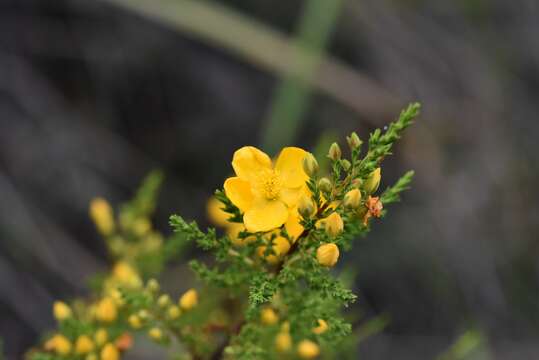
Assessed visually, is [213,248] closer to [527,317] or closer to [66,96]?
[66,96]

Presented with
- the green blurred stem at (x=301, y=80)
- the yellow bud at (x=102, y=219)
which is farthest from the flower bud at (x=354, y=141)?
the green blurred stem at (x=301, y=80)

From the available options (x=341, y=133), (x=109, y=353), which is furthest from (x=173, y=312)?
(x=341, y=133)

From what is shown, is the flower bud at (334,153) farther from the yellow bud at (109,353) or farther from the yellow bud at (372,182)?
the yellow bud at (109,353)

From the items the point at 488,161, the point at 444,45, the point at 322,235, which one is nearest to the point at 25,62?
the point at 444,45

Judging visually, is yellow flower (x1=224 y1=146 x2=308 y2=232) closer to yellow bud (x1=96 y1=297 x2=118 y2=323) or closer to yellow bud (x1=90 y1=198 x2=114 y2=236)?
yellow bud (x1=96 y1=297 x2=118 y2=323)

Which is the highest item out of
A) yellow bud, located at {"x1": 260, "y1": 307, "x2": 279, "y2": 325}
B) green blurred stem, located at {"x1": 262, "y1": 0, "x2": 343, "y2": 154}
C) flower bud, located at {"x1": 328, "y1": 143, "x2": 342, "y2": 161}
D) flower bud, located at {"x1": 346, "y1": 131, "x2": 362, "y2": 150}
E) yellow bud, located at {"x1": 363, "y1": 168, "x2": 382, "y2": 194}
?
green blurred stem, located at {"x1": 262, "y1": 0, "x2": 343, "y2": 154}

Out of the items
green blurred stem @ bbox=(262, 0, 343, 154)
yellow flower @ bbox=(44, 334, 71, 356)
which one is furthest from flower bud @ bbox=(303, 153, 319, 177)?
green blurred stem @ bbox=(262, 0, 343, 154)

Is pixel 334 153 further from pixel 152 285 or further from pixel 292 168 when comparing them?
pixel 152 285
